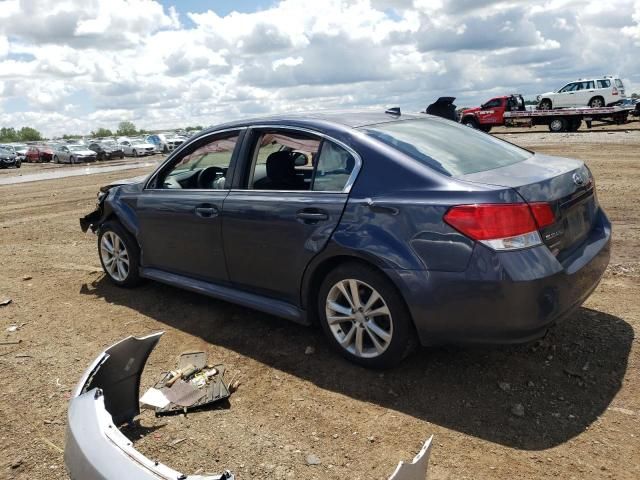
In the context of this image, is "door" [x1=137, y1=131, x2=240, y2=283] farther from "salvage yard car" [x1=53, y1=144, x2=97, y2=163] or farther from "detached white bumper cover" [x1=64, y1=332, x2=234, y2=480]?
"salvage yard car" [x1=53, y1=144, x2=97, y2=163]

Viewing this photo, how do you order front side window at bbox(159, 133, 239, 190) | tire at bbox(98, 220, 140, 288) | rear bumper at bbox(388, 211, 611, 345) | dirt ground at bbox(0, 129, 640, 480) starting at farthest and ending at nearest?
tire at bbox(98, 220, 140, 288) → front side window at bbox(159, 133, 239, 190) → rear bumper at bbox(388, 211, 611, 345) → dirt ground at bbox(0, 129, 640, 480)

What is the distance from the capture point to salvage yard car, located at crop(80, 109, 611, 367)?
3020 mm

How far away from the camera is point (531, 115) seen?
29594 mm

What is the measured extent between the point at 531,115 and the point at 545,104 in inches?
143

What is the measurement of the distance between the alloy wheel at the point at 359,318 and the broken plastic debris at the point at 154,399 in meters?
1.13

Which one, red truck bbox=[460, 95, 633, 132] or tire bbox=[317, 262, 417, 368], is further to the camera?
red truck bbox=[460, 95, 633, 132]

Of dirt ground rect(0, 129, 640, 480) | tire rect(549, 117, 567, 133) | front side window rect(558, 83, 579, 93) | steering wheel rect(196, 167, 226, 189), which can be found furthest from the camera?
front side window rect(558, 83, 579, 93)

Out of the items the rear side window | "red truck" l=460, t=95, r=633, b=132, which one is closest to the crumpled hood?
"red truck" l=460, t=95, r=633, b=132

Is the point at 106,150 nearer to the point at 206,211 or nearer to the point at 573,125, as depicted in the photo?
the point at 573,125

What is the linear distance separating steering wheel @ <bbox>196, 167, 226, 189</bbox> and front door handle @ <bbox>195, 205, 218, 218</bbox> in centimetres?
23

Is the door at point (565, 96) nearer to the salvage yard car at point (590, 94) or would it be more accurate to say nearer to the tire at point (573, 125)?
the salvage yard car at point (590, 94)

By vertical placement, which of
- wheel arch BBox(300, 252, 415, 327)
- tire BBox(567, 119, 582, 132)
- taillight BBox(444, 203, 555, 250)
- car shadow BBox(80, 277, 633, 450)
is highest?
taillight BBox(444, 203, 555, 250)

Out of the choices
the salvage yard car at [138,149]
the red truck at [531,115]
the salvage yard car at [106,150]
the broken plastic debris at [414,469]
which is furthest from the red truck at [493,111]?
the broken plastic debris at [414,469]

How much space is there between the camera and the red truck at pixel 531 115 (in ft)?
88.9
